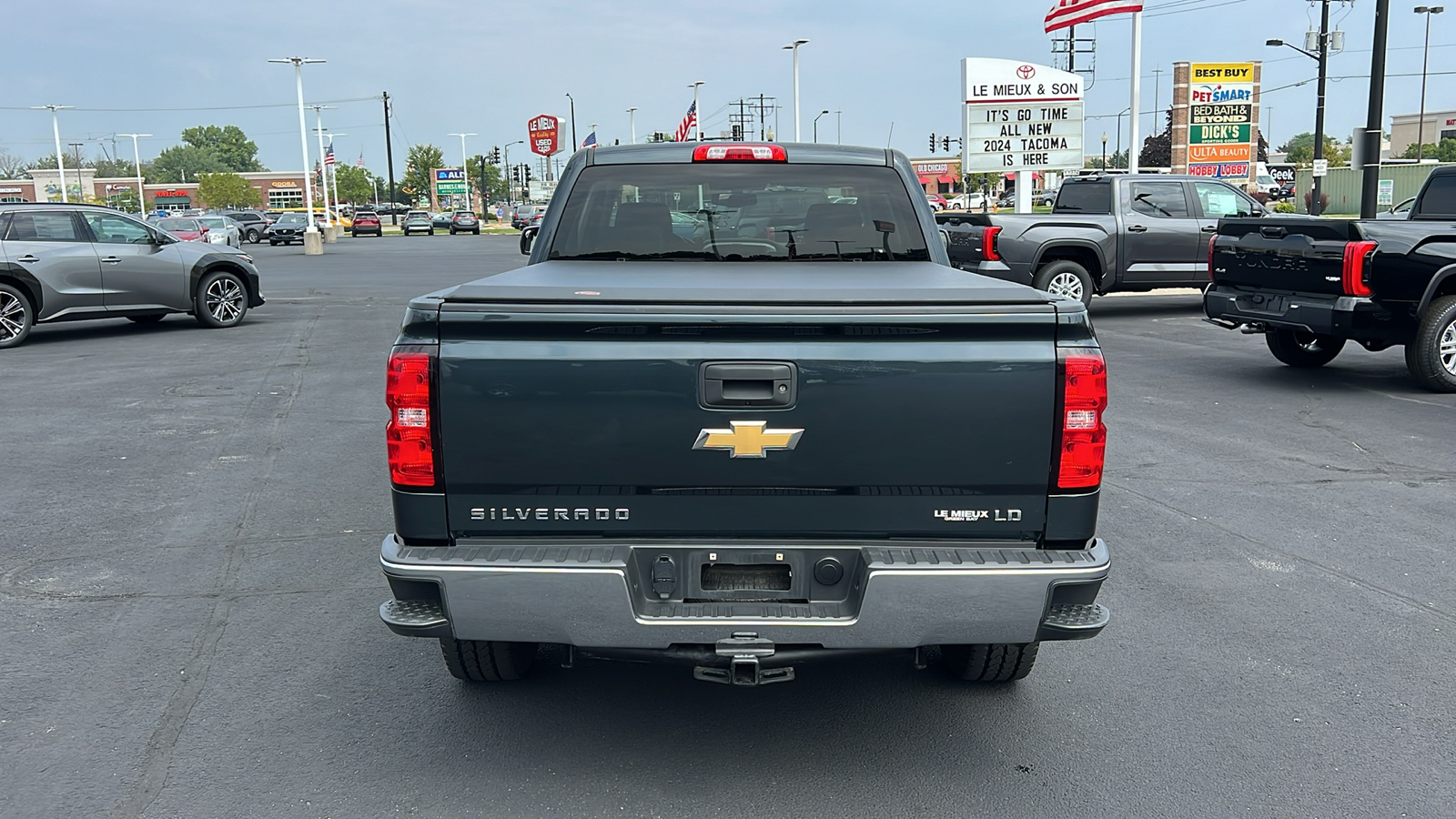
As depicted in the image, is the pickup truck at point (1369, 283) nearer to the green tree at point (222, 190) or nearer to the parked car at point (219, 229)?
the parked car at point (219, 229)

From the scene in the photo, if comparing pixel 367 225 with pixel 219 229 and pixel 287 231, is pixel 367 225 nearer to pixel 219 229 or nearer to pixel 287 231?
pixel 287 231

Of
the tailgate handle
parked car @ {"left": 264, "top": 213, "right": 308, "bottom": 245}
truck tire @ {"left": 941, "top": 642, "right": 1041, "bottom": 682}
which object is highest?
the tailgate handle

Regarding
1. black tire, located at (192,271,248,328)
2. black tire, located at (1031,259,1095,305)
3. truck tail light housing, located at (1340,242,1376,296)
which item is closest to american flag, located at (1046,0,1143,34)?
black tire, located at (1031,259,1095,305)

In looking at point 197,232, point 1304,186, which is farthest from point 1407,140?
point 197,232

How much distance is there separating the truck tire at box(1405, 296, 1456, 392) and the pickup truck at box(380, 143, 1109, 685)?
27.0 ft

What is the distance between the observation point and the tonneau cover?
3.36 meters

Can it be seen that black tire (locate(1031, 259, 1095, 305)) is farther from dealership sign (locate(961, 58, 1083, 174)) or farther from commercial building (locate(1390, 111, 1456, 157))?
commercial building (locate(1390, 111, 1456, 157))

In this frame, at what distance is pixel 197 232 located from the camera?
3434cm

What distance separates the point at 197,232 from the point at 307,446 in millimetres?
28999

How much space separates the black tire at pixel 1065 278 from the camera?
16.0 meters

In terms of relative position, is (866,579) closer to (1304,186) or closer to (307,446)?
(307,446)

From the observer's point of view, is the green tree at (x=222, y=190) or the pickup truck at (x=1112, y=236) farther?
the green tree at (x=222, y=190)

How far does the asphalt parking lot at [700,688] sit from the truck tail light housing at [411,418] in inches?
40.6

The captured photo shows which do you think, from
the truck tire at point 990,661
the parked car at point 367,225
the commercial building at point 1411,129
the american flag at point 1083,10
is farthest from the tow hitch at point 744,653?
the commercial building at point 1411,129
